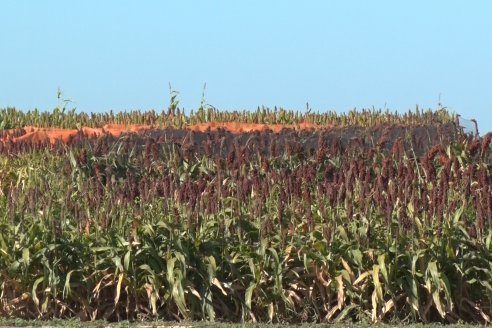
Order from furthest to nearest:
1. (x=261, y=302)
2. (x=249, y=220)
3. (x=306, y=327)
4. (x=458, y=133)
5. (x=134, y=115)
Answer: (x=134, y=115) → (x=458, y=133) → (x=249, y=220) → (x=261, y=302) → (x=306, y=327)

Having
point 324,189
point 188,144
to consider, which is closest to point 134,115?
point 188,144

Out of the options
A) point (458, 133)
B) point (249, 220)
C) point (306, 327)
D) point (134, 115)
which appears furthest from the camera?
point (134, 115)

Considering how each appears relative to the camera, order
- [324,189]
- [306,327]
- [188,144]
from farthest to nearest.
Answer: [188,144], [324,189], [306,327]

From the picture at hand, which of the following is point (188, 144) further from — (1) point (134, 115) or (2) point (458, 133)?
(1) point (134, 115)

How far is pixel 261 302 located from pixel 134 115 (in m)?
17.6

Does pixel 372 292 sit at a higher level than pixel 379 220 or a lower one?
lower

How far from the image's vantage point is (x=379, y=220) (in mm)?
9969

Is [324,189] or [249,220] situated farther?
[324,189]

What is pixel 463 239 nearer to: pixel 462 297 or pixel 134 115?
pixel 462 297

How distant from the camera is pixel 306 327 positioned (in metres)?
8.82

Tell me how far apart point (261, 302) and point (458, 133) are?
271 inches

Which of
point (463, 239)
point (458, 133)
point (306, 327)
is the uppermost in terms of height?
point (458, 133)

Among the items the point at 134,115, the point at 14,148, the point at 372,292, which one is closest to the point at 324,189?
the point at 372,292

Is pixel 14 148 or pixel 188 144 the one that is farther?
pixel 14 148
